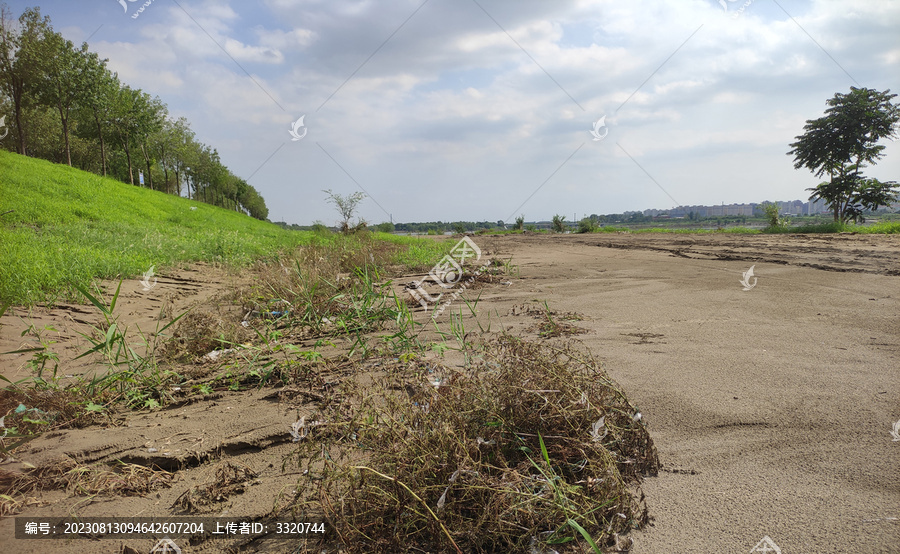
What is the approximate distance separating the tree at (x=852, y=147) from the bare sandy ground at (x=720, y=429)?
20495 mm

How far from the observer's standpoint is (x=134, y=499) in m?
2.02

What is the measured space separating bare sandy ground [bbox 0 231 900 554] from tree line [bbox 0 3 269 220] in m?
12.9

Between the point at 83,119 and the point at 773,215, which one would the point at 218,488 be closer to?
the point at 773,215
